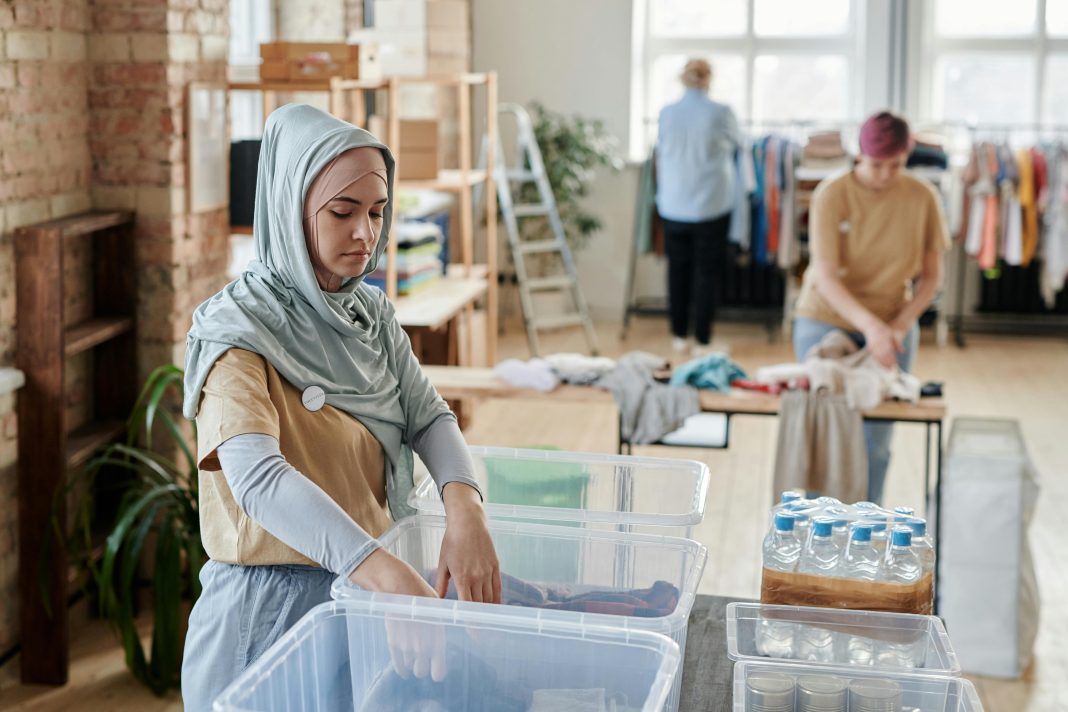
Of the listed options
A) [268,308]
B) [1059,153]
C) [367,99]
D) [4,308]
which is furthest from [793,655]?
[1059,153]

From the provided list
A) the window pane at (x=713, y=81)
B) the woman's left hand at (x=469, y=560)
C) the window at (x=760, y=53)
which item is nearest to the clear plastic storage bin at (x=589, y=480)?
the woman's left hand at (x=469, y=560)

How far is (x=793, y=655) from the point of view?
67.1 inches

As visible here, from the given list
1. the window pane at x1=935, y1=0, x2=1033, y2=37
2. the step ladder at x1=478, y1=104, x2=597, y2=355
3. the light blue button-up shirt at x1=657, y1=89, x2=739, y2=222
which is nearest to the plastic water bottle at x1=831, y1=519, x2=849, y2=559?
the step ladder at x1=478, y1=104, x2=597, y2=355

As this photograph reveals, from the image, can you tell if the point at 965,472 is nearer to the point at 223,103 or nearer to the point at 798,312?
the point at 798,312

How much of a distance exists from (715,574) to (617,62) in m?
4.94

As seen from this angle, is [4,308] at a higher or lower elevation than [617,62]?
lower

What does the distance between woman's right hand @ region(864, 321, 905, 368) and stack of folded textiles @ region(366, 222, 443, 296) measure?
6.48ft

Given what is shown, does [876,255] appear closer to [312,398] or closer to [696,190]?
[312,398]

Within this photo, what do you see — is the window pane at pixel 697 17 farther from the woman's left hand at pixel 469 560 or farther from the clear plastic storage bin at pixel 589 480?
the woman's left hand at pixel 469 560

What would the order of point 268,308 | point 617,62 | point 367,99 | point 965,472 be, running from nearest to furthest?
point 268,308 → point 965,472 → point 367,99 → point 617,62

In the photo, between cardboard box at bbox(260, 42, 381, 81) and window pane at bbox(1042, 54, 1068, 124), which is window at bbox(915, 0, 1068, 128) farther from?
cardboard box at bbox(260, 42, 381, 81)

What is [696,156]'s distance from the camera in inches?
284

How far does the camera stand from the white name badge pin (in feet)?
5.49

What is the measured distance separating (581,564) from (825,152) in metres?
6.39
